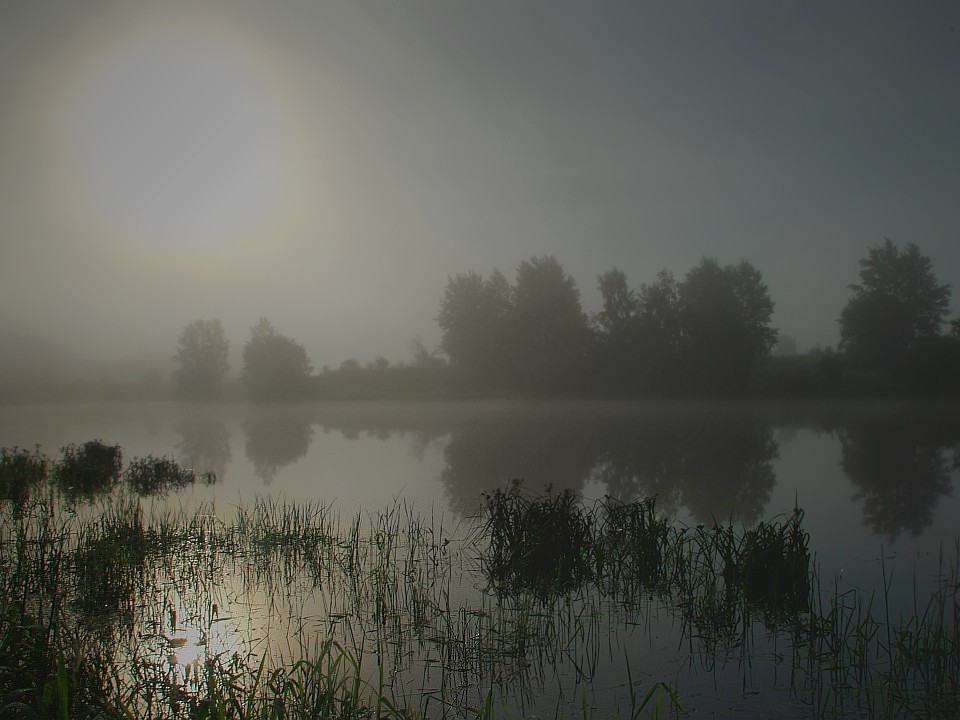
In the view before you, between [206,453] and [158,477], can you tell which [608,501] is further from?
[206,453]

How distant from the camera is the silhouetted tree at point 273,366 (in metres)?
77.8

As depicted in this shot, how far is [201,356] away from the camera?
79562 millimetres

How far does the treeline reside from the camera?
2234 inches

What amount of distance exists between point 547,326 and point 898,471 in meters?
43.6

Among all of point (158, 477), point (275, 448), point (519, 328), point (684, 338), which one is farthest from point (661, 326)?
point (158, 477)

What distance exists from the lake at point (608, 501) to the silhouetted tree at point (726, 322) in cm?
1540

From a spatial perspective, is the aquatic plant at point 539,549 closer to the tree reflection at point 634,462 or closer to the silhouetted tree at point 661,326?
the tree reflection at point 634,462

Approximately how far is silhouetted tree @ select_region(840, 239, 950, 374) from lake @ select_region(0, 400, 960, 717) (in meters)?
12.9

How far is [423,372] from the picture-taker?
7519 centimetres

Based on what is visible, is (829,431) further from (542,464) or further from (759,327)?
(759,327)

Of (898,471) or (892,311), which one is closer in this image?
(898,471)

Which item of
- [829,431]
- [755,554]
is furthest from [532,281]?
[755,554]

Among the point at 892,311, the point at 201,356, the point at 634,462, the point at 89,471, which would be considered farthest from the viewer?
the point at 201,356

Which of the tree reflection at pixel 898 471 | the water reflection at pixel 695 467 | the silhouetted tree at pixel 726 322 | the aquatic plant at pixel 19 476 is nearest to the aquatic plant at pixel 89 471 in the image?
the aquatic plant at pixel 19 476
